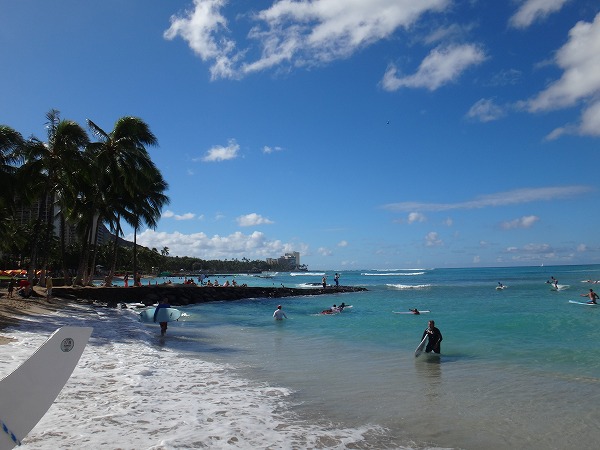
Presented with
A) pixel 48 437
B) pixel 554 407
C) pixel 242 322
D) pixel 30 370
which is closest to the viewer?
pixel 30 370

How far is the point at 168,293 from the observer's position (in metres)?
34.7

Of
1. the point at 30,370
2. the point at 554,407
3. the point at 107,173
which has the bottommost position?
the point at 554,407

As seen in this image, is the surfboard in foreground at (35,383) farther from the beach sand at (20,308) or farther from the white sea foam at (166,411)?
the beach sand at (20,308)

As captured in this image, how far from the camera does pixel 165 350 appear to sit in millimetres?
13047

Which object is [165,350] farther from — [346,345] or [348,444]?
[348,444]

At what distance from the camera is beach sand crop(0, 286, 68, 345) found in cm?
1402

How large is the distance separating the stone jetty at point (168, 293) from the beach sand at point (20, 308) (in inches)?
108

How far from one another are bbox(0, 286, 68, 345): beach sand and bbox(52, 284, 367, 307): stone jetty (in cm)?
274

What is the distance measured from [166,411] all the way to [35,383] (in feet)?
9.26

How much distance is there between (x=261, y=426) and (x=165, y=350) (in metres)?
7.29

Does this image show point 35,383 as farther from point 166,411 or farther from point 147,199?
point 147,199

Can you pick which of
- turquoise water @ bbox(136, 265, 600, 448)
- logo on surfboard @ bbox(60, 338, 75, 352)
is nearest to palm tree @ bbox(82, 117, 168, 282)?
turquoise water @ bbox(136, 265, 600, 448)

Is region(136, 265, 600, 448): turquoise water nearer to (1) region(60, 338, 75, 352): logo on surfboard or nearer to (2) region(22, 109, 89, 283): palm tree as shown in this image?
(1) region(60, 338, 75, 352): logo on surfboard

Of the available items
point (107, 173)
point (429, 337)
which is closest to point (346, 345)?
point (429, 337)
